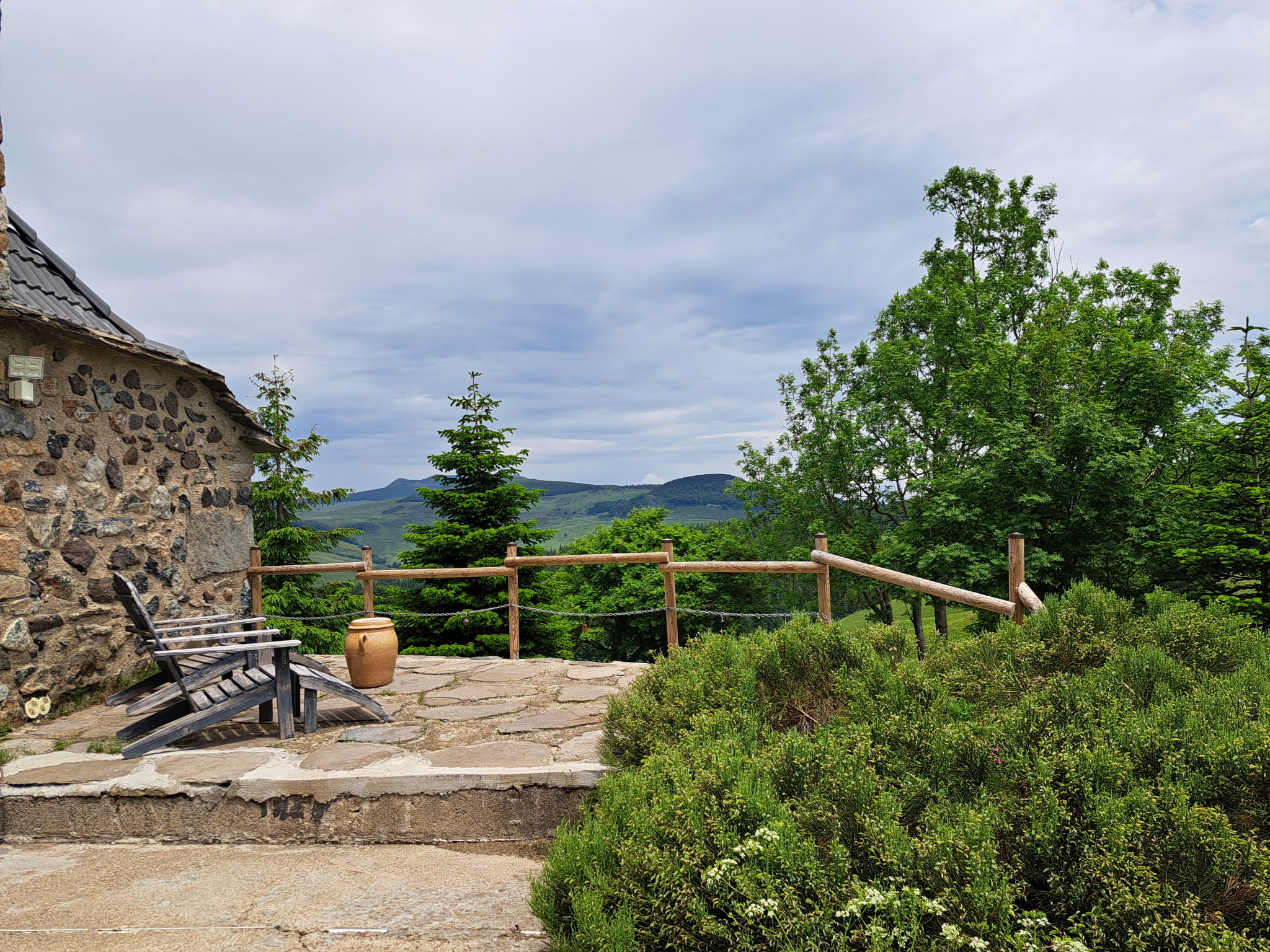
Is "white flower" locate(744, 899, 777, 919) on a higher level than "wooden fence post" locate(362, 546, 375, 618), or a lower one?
lower

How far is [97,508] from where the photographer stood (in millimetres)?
4875

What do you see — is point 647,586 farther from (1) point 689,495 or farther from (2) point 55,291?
(1) point 689,495

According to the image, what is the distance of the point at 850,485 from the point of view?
2219cm

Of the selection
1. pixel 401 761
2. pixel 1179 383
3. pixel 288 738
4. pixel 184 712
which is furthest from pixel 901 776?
pixel 1179 383

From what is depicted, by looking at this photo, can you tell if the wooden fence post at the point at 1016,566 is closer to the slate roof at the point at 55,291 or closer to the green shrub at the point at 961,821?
the green shrub at the point at 961,821

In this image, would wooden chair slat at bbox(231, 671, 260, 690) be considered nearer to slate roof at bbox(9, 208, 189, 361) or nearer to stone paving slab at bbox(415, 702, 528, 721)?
stone paving slab at bbox(415, 702, 528, 721)

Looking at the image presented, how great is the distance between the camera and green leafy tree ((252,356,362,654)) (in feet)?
42.5

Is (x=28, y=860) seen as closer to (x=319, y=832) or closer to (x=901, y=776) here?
(x=319, y=832)

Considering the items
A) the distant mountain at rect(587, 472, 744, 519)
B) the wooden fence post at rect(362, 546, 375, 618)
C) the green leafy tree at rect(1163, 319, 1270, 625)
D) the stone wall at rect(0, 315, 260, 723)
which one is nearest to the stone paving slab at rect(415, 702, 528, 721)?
the stone wall at rect(0, 315, 260, 723)

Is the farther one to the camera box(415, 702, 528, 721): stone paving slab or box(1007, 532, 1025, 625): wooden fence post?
box(415, 702, 528, 721): stone paving slab

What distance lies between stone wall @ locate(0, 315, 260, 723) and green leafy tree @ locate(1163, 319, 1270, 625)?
434 inches

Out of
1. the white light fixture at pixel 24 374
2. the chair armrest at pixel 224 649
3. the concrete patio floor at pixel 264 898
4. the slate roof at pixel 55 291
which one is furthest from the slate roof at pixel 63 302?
the concrete patio floor at pixel 264 898

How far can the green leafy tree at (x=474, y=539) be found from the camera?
14.9 metres

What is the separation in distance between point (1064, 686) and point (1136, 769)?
0.40 metres
